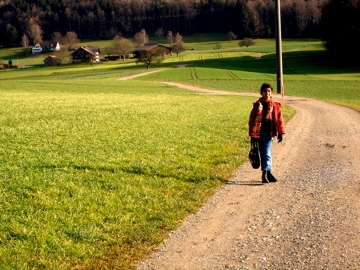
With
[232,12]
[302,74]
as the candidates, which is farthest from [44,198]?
[232,12]

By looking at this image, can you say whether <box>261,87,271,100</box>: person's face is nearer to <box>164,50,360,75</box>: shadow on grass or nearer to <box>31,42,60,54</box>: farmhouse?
<box>164,50,360,75</box>: shadow on grass

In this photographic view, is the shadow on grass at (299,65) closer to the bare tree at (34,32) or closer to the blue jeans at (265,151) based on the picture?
the blue jeans at (265,151)

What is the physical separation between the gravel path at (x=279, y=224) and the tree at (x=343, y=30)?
7887cm

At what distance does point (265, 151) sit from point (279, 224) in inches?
124

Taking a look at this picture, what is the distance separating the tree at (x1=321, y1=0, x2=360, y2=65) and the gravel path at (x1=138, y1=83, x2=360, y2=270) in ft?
259

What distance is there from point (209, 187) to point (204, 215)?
1816 mm

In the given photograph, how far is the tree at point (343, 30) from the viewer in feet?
273

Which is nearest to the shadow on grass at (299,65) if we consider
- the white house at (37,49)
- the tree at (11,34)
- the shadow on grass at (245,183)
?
the shadow on grass at (245,183)

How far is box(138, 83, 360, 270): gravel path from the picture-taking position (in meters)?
5.94

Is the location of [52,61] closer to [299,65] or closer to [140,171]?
[299,65]

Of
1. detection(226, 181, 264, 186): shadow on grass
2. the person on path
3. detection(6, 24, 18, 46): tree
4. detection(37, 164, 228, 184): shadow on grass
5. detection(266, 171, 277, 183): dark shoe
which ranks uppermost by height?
detection(6, 24, 18, 46): tree

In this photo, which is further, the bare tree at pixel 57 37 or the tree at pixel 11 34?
the bare tree at pixel 57 37

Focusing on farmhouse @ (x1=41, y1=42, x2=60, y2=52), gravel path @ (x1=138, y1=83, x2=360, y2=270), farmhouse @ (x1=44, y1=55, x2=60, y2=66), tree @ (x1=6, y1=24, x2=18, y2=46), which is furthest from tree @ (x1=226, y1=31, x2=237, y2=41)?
gravel path @ (x1=138, y1=83, x2=360, y2=270)

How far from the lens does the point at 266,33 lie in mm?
166000
